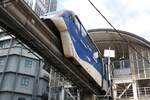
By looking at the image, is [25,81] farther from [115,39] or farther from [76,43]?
[76,43]

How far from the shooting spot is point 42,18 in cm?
942

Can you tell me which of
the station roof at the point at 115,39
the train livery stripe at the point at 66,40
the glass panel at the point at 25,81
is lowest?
the train livery stripe at the point at 66,40

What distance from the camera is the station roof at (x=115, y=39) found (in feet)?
87.8

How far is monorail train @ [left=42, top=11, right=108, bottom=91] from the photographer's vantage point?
9578 mm

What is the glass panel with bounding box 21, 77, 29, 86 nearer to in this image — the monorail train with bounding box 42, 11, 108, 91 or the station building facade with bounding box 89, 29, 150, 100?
the station building facade with bounding box 89, 29, 150, 100

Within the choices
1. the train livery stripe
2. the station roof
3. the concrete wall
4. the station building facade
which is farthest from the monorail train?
the concrete wall

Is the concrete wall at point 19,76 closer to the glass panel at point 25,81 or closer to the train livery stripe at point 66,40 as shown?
the glass panel at point 25,81

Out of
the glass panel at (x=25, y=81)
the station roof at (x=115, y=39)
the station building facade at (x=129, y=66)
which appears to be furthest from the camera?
the glass panel at (x=25, y=81)

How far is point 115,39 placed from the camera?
27516 millimetres

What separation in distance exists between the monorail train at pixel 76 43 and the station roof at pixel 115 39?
43.9ft

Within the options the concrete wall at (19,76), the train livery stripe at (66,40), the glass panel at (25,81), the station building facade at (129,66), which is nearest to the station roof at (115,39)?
the station building facade at (129,66)

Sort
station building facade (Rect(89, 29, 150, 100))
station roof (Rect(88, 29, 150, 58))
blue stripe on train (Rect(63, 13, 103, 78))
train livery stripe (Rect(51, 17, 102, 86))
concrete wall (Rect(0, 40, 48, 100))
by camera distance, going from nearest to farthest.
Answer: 1. train livery stripe (Rect(51, 17, 102, 86))
2. blue stripe on train (Rect(63, 13, 103, 78))
3. station building facade (Rect(89, 29, 150, 100))
4. station roof (Rect(88, 29, 150, 58))
5. concrete wall (Rect(0, 40, 48, 100))

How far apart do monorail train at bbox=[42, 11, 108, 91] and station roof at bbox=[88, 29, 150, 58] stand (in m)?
13.4

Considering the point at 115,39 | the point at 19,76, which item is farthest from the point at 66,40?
the point at 19,76
